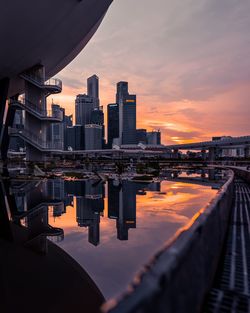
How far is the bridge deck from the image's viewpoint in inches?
217

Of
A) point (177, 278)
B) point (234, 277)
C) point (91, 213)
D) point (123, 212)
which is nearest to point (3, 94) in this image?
point (91, 213)

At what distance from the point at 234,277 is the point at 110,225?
8.63 meters

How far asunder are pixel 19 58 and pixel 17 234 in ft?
139

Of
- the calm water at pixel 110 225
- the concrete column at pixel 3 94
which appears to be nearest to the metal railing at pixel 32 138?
the concrete column at pixel 3 94

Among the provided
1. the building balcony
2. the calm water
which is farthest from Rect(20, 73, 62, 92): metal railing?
the calm water

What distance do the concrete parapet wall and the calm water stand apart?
1.48 m

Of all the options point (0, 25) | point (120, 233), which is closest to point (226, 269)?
point (120, 233)

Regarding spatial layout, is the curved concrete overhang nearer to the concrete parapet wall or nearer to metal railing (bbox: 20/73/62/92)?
metal railing (bbox: 20/73/62/92)

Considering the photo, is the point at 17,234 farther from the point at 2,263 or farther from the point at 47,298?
the point at 47,298

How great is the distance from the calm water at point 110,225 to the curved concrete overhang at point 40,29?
2812 centimetres

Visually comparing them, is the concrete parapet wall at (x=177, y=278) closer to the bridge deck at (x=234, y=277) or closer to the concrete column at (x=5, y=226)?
the bridge deck at (x=234, y=277)

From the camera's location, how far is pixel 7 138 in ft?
183

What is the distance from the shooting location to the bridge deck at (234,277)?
552cm

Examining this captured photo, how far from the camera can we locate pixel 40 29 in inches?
1678
